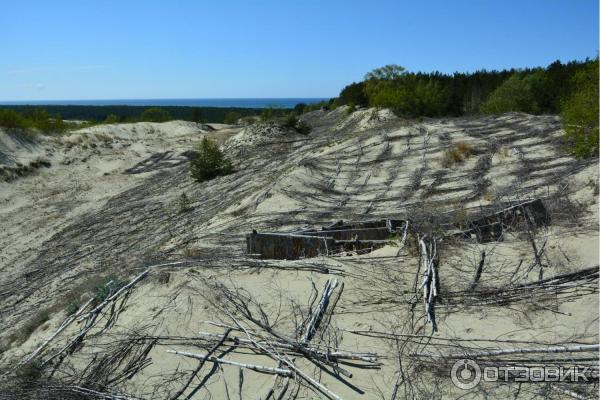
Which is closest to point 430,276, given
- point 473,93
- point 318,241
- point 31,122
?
point 318,241

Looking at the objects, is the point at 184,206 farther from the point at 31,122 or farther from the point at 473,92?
the point at 473,92

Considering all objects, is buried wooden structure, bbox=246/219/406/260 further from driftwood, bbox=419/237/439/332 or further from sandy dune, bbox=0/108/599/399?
driftwood, bbox=419/237/439/332

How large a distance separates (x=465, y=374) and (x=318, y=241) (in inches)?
179

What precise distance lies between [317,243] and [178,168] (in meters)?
20.5

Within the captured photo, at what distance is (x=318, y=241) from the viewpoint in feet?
32.1

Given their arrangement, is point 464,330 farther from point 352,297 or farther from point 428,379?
point 352,297

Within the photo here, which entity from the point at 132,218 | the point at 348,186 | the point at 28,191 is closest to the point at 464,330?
the point at 348,186

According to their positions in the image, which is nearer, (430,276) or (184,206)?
(430,276)

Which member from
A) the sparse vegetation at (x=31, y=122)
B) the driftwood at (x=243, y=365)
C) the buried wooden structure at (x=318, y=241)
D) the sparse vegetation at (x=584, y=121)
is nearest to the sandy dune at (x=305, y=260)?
the driftwood at (x=243, y=365)

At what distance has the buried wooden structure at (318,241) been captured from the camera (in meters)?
9.52

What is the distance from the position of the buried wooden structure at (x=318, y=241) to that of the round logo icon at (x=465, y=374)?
395cm

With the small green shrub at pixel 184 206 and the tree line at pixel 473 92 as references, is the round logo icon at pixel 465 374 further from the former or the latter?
the tree line at pixel 473 92

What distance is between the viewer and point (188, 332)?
7.02m

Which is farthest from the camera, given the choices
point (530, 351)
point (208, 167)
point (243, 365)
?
point (208, 167)
